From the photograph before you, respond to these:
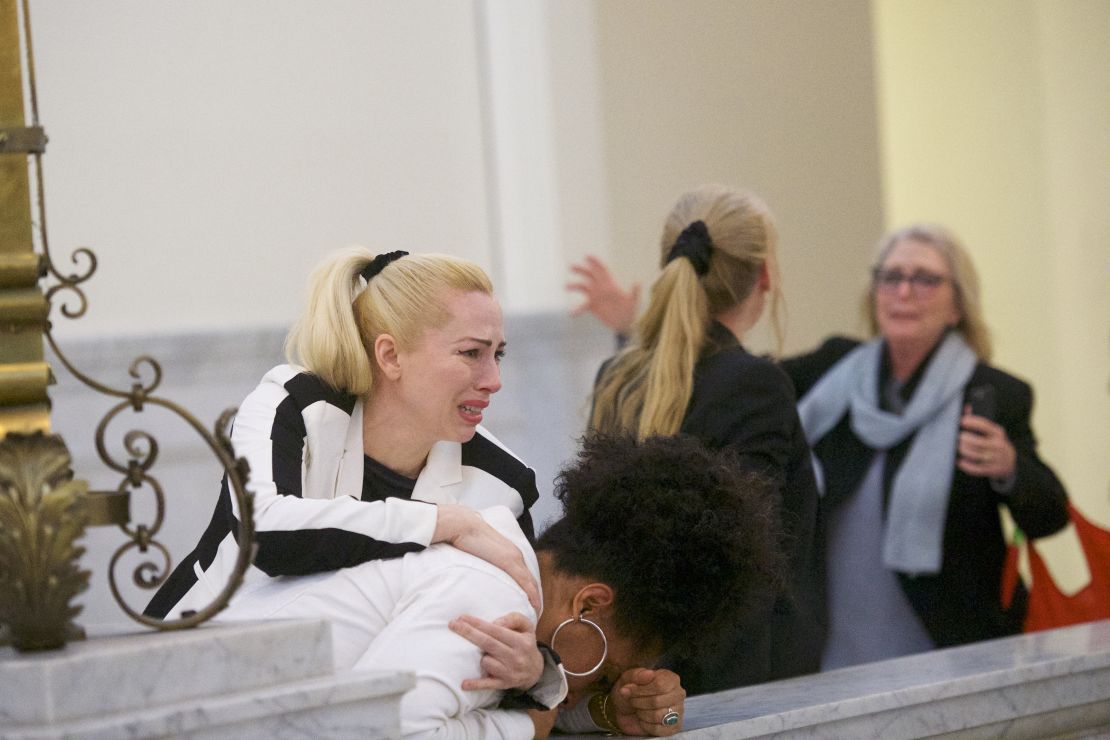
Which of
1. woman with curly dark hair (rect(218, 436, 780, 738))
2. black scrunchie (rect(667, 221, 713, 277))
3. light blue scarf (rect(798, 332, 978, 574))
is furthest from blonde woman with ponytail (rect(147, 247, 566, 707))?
light blue scarf (rect(798, 332, 978, 574))

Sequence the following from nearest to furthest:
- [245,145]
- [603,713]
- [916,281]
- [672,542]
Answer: [672,542] → [603,713] → [916,281] → [245,145]

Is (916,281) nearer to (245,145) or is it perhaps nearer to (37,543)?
(245,145)

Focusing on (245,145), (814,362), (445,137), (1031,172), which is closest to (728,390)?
(814,362)

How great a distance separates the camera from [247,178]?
5.29 m

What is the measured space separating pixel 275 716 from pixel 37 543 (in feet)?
1.15

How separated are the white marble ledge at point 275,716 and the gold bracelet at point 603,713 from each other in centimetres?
56

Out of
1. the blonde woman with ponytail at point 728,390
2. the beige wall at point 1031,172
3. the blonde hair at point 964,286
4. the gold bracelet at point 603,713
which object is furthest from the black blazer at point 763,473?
the beige wall at point 1031,172

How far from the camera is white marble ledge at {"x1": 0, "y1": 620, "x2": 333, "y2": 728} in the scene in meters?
1.70

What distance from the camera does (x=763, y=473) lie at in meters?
3.06

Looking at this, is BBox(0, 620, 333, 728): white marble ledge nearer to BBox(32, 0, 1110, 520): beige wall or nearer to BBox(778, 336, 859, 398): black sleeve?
BBox(32, 0, 1110, 520): beige wall

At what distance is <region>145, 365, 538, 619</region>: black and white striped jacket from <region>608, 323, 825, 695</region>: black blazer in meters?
0.66

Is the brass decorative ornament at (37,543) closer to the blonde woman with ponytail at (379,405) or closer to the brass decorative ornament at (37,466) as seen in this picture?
the brass decorative ornament at (37,466)

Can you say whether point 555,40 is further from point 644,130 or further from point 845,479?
point 845,479

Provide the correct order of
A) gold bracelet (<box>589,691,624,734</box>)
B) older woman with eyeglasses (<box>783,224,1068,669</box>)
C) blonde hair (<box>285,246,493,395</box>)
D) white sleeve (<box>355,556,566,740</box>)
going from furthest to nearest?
1. older woman with eyeglasses (<box>783,224,1068,669</box>)
2. blonde hair (<box>285,246,493,395</box>)
3. gold bracelet (<box>589,691,624,734</box>)
4. white sleeve (<box>355,556,566,740</box>)
